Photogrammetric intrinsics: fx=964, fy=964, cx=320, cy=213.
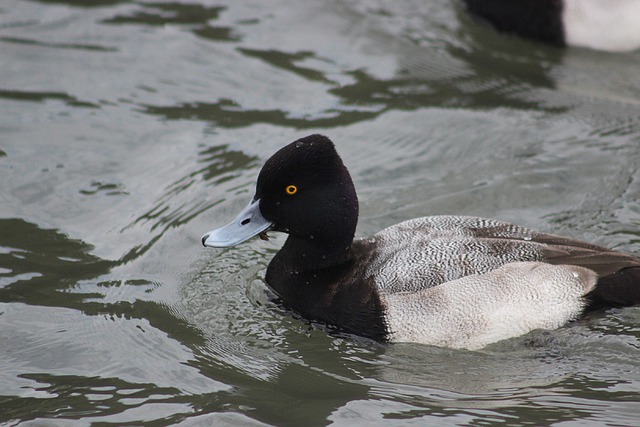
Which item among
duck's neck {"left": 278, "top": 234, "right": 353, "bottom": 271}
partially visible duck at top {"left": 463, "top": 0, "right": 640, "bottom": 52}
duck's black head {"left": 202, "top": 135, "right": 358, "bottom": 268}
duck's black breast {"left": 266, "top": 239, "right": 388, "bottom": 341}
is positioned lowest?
duck's black breast {"left": 266, "top": 239, "right": 388, "bottom": 341}

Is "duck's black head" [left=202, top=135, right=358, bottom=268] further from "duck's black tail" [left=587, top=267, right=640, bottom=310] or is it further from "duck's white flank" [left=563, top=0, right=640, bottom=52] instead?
"duck's white flank" [left=563, top=0, right=640, bottom=52]

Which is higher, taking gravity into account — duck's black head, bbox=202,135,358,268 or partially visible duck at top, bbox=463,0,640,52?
partially visible duck at top, bbox=463,0,640,52

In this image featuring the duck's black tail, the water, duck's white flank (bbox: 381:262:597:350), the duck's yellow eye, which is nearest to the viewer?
the water

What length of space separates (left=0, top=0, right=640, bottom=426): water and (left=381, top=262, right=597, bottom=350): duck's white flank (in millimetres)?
132

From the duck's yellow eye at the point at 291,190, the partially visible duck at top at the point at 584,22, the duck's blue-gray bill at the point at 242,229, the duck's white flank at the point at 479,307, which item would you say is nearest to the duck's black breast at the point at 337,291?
the duck's white flank at the point at 479,307

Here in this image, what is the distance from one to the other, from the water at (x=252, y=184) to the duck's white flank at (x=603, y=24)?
0.58ft

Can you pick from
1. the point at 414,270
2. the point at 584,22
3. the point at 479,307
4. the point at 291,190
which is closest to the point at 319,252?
the point at 291,190

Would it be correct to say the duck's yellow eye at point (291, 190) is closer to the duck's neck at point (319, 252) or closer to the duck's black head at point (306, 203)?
the duck's black head at point (306, 203)

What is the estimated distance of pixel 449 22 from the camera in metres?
11.4

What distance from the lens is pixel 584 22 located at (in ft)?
35.1

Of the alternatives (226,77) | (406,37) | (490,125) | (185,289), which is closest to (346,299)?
A: (185,289)

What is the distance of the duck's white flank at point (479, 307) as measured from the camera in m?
6.27

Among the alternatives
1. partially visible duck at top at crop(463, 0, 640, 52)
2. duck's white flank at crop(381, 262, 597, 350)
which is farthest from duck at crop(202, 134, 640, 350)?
partially visible duck at top at crop(463, 0, 640, 52)

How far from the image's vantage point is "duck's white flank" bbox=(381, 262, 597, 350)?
6273mm
